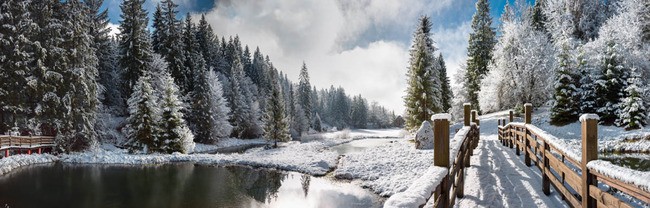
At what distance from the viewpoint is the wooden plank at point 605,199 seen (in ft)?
11.4

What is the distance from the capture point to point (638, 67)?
87.1 ft

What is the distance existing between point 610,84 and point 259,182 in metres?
27.2

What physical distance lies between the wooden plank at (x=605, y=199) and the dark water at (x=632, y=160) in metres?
14.9

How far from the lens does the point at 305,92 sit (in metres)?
85.4

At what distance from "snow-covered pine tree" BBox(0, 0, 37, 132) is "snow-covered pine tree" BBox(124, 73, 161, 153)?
7.33 m

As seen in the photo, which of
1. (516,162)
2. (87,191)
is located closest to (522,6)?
(516,162)

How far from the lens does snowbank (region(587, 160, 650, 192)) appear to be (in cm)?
291

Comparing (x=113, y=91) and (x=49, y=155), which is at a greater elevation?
(x=113, y=91)

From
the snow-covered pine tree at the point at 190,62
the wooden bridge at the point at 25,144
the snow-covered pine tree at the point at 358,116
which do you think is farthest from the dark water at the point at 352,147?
the snow-covered pine tree at the point at 358,116

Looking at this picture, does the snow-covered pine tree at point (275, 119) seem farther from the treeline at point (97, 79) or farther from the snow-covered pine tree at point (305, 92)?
the snow-covered pine tree at point (305, 92)

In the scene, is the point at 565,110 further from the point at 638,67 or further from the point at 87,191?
the point at 87,191

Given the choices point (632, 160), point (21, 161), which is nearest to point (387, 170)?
point (632, 160)

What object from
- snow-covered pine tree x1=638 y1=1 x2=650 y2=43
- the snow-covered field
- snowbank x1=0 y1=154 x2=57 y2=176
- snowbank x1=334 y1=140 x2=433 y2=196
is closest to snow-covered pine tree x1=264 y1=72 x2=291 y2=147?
snowbank x1=334 y1=140 x2=433 y2=196

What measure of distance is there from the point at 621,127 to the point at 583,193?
26699 mm
